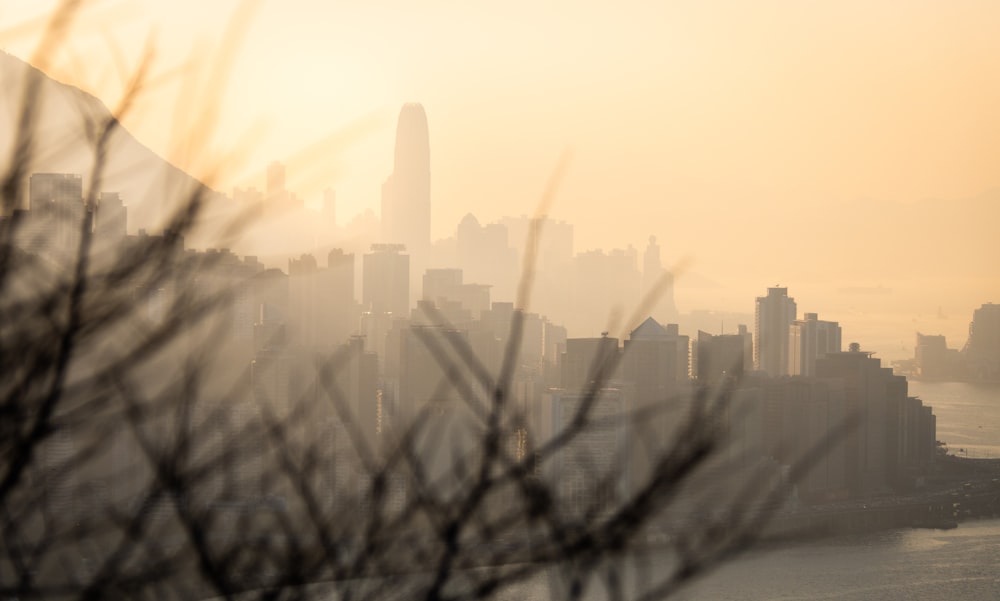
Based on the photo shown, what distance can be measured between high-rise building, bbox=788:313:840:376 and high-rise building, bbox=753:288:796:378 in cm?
15

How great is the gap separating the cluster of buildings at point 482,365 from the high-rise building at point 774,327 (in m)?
0.03

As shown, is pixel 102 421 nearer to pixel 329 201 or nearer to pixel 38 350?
pixel 38 350

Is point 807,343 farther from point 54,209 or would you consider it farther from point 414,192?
point 54,209

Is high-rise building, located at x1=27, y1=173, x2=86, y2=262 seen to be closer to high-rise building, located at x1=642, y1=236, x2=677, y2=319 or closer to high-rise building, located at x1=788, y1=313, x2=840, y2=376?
high-rise building, located at x1=642, y1=236, x2=677, y2=319

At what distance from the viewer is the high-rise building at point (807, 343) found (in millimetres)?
12297

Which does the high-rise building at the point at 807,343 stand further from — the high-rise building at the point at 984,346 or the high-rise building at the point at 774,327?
the high-rise building at the point at 984,346

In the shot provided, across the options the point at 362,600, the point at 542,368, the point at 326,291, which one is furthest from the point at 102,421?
the point at 542,368

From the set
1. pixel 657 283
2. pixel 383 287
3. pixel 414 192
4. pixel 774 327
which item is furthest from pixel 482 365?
pixel 774 327

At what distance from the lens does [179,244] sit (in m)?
0.70

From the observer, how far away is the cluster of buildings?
708 millimetres

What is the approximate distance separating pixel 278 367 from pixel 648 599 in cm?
328

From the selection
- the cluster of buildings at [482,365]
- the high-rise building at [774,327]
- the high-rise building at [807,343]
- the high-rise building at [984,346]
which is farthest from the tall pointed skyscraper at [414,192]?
the high-rise building at [984,346]

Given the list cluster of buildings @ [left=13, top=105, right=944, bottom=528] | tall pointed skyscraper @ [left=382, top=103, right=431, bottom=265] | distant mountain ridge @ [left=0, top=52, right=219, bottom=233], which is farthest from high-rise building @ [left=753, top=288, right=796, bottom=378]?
distant mountain ridge @ [left=0, top=52, right=219, bottom=233]

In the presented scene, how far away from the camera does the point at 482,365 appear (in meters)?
0.67
